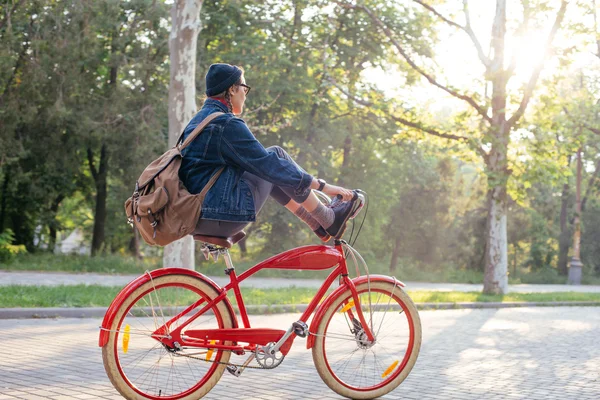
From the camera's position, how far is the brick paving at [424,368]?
5.65 m

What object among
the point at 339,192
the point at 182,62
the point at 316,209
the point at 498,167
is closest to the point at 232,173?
the point at 316,209

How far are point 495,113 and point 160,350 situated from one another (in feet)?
53.5

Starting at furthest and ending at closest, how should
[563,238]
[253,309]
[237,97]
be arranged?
[563,238] → [253,309] → [237,97]

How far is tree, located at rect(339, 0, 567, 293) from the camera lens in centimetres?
1966

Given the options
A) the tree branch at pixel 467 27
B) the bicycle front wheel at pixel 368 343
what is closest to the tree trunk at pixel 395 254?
the tree branch at pixel 467 27

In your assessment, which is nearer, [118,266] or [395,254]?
[118,266]

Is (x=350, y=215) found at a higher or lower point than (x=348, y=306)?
higher

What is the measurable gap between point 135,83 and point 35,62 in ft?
11.4

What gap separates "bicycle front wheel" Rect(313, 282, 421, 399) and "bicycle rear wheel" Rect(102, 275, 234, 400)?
0.66 meters

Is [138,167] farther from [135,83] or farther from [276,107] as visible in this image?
[276,107]

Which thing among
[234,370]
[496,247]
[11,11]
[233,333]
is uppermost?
[11,11]

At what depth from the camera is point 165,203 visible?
4.45m

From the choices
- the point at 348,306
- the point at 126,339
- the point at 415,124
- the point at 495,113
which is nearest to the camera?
the point at 126,339

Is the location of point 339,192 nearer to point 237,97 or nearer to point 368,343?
point 237,97
